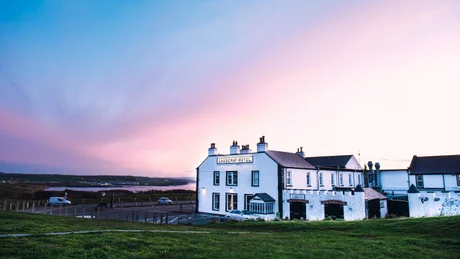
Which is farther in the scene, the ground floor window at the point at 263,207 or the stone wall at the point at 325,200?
the ground floor window at the point at 263,207

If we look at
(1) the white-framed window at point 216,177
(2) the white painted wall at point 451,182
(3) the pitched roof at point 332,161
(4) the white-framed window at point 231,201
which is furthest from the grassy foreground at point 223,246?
(3) the pitched roof at point 332,161

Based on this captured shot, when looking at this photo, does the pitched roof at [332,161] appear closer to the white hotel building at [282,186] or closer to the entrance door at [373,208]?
the white hotel building at [282,186]

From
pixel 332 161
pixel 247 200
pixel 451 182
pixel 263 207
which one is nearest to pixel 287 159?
pixel 247 200

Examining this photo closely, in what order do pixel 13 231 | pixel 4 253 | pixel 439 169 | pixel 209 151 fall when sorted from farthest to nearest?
pixel 209 151, pixel 439 169, pixel 13 231, pixel 4 253

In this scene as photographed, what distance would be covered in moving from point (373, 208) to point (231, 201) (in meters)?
15.7

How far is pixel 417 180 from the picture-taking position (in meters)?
41.4

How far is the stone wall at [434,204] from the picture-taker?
2734 cm

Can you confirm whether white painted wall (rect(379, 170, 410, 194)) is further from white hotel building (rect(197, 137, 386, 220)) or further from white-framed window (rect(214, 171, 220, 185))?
white-framed window (rect(214, 171, 220, 185))

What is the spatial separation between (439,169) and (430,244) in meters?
30.8

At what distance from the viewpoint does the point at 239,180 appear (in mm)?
38562

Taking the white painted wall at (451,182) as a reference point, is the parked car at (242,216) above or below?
below

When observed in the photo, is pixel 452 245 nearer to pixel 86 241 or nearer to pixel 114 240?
pixel 114 240

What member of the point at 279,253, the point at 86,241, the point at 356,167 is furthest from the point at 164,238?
the point at 356,167

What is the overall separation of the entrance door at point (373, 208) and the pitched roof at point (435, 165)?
12530 millimetres
